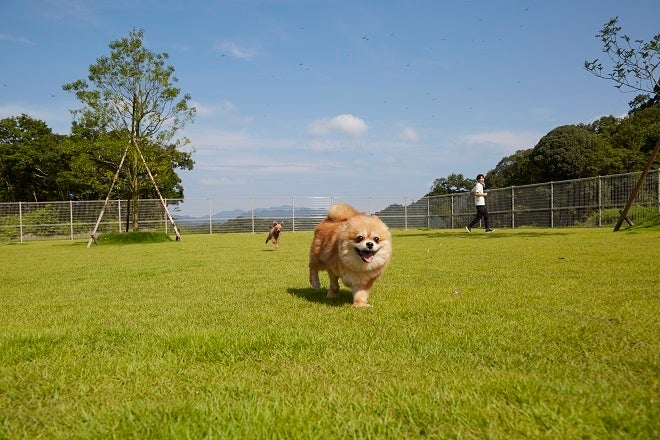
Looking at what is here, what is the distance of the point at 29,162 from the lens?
41719 millimetres

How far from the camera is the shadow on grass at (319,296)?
15.1 feet

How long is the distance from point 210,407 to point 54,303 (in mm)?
3812

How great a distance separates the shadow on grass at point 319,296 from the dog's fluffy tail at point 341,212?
0.87 metres

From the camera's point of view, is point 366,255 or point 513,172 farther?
point 513,172

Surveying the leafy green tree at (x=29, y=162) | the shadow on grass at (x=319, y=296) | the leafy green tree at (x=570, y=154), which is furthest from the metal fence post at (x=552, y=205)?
the leafy green tree at (x=29, y=162)

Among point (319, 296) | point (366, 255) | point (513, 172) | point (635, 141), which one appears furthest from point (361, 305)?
point (513, 172)

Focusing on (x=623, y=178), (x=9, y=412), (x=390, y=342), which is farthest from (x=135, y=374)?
(x=623, y=178)

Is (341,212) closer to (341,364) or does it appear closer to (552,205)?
(341,364)

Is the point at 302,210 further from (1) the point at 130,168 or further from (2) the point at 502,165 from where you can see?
(2) the point at 502,165

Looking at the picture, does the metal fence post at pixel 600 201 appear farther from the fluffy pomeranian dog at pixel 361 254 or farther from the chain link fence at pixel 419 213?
the fluffy pomeranian dog at pixel 361 254

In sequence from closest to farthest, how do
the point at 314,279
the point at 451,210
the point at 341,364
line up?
the point at 341,364, the point at 314,279, the point at 451,210

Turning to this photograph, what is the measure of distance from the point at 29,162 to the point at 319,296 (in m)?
46.5

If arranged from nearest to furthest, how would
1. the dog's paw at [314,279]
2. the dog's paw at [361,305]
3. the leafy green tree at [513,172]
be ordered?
the dog's paw at [361,305] < the dog's paw at [314,279] < the leafy green tree at [513,172]

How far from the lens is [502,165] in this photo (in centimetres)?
4753
